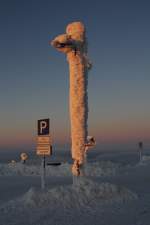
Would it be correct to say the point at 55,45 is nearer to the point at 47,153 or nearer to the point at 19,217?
the point at 47,153

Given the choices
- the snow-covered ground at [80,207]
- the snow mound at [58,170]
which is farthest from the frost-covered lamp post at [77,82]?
the snow mound at [58,170]

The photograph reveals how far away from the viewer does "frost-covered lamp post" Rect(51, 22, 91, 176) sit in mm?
15320

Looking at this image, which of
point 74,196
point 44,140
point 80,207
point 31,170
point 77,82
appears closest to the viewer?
point 80,207

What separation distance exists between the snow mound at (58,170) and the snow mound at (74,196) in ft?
55.1

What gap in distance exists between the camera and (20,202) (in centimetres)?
1270

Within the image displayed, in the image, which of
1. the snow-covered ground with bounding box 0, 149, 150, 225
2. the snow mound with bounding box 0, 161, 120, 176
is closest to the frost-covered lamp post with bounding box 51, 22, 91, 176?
the snow-covered ground with bounding box 0, 149, 150, 225

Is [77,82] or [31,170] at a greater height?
[77,82]

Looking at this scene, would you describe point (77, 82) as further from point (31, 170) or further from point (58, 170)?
point (31, 170)

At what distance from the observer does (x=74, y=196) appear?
500 inches

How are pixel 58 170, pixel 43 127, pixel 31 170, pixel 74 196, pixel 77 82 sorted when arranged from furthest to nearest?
pixel 31 170, pixel 58 170, pixel 77 82, pixel 43 127, pixel 74 196

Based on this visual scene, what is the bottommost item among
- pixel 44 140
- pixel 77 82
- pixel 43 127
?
pixel 44 140

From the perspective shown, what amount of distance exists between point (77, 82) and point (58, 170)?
787 inches

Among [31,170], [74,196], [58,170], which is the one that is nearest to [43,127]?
[74,196]

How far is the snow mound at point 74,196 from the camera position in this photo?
12188 mm
